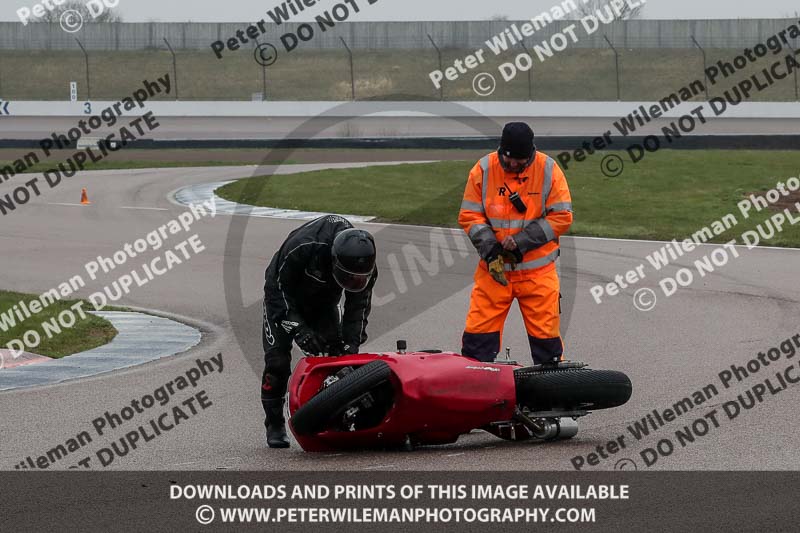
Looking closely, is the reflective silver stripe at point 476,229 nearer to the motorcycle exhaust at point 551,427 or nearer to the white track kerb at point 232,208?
the motorcycle exhaust at point 551,427

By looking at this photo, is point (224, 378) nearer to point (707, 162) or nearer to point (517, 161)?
point (517, 161)

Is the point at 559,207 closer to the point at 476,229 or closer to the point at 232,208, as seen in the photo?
the point at 476,229

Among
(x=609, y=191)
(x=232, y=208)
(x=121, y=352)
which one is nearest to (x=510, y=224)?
(x=121, y=352)

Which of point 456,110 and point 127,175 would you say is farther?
point 456,110

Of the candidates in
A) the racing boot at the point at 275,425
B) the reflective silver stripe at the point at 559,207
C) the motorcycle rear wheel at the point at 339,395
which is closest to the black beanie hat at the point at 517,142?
the reflective silver stripe at the point at 559,207

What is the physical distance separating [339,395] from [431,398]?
1.50 ft

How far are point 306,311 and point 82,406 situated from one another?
211 cm

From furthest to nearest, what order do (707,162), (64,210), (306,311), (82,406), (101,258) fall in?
(707,162) → (64,210) → (101,258) → (82,406) → (306,311)

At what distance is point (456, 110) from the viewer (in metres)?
44.9

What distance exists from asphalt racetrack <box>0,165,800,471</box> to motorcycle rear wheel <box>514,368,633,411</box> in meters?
0.21

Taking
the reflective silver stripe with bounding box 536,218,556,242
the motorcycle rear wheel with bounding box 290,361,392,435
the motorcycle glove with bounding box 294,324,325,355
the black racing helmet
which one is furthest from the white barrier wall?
the motorcycle rear wheel with bounding box 290,361,392,435

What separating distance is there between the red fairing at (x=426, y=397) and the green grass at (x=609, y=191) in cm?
1225

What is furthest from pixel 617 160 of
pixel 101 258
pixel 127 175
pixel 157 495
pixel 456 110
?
pixel 157 495

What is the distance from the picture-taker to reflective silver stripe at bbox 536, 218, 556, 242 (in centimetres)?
718
